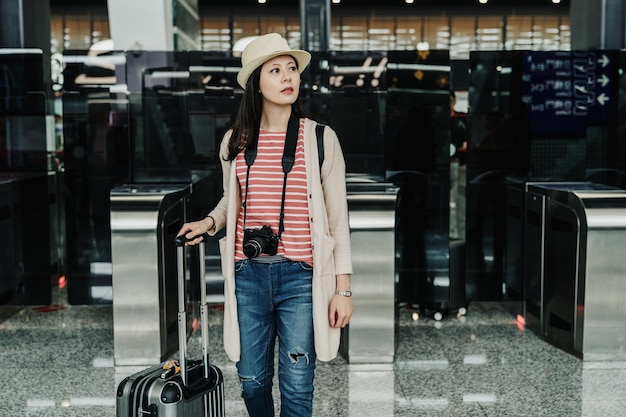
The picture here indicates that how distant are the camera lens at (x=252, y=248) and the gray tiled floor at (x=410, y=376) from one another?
155 cm


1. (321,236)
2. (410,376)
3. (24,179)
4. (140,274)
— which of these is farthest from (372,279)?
(24,179)

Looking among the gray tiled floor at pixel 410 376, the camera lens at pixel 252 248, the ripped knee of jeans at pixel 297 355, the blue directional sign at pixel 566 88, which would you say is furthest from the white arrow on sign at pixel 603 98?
the camera lens at pixel 252 248

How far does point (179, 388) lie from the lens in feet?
8.01

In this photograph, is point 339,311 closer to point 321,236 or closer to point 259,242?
point 321,236

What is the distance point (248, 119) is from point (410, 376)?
2308 millimetres

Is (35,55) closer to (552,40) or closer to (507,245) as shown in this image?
(507,245)

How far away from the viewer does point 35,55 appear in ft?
19.5

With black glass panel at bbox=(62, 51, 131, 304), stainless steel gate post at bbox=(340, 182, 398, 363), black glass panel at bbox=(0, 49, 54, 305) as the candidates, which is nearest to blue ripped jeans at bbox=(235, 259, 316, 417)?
stainless steel gate post at bbox=(340, 182, 398, 363)

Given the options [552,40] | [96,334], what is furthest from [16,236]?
[552,40]

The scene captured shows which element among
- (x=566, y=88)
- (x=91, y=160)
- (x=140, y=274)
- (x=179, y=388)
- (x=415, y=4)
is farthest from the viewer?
(x=415, y=4)

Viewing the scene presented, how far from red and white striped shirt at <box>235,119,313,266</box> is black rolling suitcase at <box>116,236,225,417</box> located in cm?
24

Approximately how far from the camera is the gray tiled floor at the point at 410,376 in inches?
153

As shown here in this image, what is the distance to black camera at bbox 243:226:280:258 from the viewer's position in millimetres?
2473

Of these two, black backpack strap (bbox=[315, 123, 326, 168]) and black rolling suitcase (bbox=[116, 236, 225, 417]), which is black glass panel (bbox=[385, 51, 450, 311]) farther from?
black rolling suitcase (bbox=[116, 236, 225, 417])
